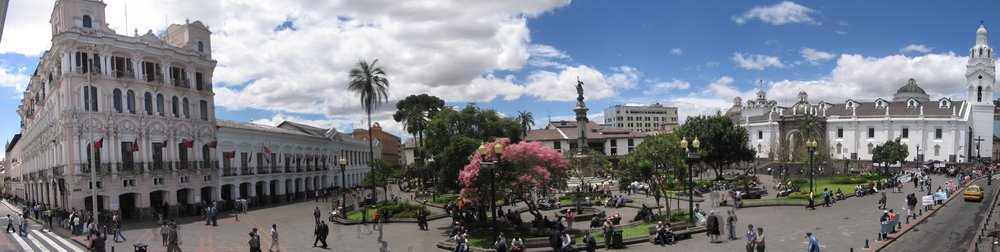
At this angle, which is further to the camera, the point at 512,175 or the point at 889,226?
the point at 512,175

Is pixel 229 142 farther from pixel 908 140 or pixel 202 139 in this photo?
pixel 908 140

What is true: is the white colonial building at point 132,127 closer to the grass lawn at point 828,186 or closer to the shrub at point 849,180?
the grass lawn at point 828,186

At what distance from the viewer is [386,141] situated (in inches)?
5049

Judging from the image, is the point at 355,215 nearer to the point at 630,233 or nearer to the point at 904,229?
the point at 630,233

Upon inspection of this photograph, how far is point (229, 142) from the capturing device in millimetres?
43406

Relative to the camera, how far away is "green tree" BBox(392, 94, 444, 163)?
58622mm

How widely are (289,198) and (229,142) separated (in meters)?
8.63

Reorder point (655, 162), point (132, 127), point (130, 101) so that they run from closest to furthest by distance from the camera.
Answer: point (655, 162) < point (132, 127) < point (130, 101)

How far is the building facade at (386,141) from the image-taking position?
393ft

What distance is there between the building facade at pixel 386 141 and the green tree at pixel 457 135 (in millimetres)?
73219

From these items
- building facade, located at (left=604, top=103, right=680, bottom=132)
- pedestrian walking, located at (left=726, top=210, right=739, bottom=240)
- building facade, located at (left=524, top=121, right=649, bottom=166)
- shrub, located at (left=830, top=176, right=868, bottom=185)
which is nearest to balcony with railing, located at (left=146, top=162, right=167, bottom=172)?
pedestrian walking, located at (left=726, top=210, right=739, bottom=240)

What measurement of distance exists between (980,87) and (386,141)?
103 m

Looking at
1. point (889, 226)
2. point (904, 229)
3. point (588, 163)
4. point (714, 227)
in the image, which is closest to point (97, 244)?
point (714, 227)

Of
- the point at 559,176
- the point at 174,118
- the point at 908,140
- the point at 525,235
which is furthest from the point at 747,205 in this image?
the point at 908,140
